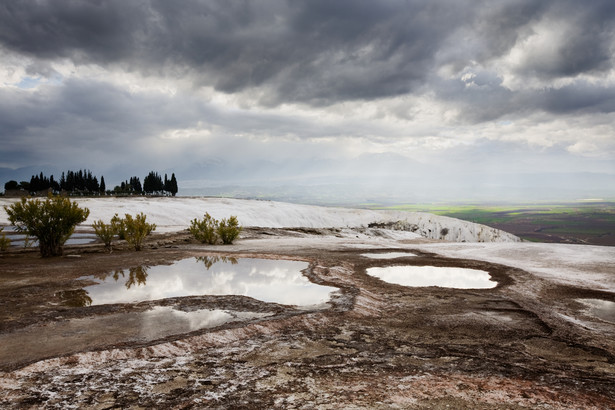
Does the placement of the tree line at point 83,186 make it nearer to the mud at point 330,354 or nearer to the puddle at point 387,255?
the puddle at point 387,255

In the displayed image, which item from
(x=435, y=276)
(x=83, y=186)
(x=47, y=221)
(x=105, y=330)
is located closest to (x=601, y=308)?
(x=435, y=276)

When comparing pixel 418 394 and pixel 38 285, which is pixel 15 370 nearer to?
pixel 418 394

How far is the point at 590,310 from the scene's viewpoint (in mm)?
7855

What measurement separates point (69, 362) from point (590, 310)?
31.0 feet

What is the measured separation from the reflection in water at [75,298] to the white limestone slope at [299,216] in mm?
30029

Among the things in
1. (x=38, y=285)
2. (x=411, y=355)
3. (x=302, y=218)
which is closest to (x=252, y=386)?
(x=411, y=355)

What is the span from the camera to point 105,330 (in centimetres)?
639

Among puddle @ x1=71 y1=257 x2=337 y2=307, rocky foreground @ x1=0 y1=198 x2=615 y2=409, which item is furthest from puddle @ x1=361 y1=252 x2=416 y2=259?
rocky foreground @ x1=0 y1=198 x2=615 y2=409

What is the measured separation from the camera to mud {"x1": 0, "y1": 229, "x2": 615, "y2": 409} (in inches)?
158

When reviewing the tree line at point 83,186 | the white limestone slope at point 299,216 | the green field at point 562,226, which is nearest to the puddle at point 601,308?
the white limestone slope at point 299,216

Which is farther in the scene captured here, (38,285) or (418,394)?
(38,285)

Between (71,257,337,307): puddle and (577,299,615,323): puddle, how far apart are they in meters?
5.47

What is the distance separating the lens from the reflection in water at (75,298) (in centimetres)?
819

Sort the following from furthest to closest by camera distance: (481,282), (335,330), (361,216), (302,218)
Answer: (361,216) → (302,218) → (481,282) → (335,330)
